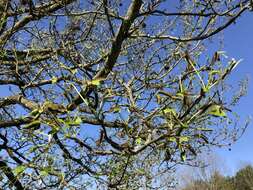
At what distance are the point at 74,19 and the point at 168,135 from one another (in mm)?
4470

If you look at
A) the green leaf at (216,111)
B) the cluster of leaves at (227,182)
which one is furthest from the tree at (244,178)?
the green leaf at (216,111)

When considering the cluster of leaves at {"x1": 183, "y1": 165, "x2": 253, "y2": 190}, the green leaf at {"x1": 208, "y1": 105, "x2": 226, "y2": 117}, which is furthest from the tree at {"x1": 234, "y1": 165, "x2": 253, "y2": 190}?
the green leaf at {"x1": 208, "y1": 105, "x2": 226, "y2": 117}

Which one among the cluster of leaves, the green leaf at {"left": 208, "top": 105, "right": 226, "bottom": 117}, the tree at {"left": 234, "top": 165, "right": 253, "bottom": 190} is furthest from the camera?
the tree at {"left": 234, "top": 165, "right": 253, "bottom": 190}

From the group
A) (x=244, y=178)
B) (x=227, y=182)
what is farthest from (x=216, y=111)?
(x=244, y=178)

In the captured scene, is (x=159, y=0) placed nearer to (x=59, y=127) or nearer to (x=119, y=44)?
(x=119, y=44)

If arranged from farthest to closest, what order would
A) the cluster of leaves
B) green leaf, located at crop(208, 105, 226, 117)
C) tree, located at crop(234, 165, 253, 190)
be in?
tree, located at crop(234, 165, 253, 190), the cluster of leaves, green leaf, located at crop(208, 105, 226, 117)

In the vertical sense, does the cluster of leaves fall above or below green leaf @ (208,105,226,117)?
above

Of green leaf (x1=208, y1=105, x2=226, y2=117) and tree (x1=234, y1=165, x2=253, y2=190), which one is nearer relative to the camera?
green leaf (x1=208, y1=105, x2=226, y2=117)

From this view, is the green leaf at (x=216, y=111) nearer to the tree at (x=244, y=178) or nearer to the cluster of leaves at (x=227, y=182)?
the cluster of leaves at (x=227, y=182)

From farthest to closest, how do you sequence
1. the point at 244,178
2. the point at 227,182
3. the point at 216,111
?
the point at 244,178 → the point at 227,182 → the point at 216,111

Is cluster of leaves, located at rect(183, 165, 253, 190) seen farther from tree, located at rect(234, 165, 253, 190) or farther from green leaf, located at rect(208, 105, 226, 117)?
green leaf, located at rect(208, 105, 226, 117)

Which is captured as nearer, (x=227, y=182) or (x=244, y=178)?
(x=227, y=182)

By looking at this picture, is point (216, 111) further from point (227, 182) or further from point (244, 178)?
point (244, 178)

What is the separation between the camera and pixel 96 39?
658 centimetres
